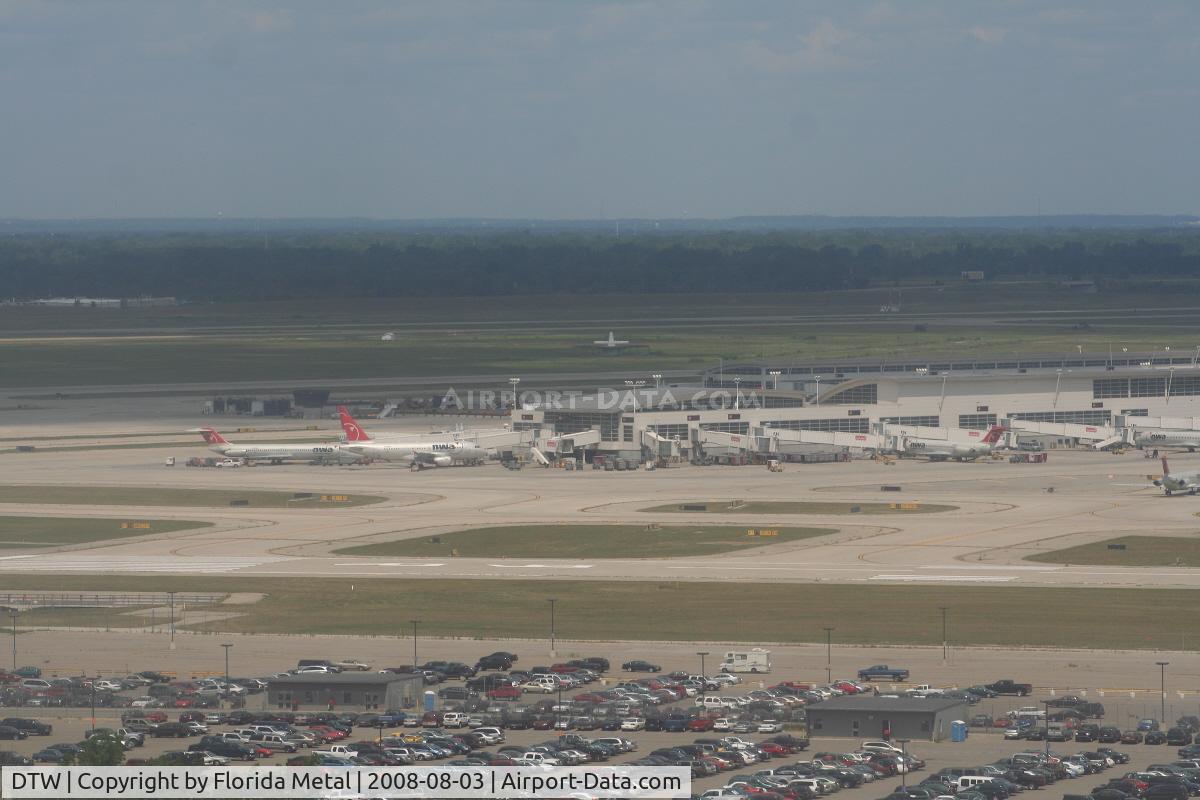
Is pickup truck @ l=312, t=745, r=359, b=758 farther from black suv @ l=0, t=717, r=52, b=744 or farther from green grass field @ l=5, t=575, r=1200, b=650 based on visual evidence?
green grass field @ l=5, t=575, r=1200, b=650

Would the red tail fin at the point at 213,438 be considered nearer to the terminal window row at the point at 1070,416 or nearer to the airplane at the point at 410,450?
the airplane at the point at 410,450

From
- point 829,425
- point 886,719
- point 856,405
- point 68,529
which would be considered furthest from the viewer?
point 856,405

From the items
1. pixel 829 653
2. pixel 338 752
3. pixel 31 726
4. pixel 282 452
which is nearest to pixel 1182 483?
pixel 829 653

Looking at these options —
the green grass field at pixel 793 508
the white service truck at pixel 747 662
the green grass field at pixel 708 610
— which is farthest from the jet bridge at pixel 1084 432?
the white service truck at pixel 747 662

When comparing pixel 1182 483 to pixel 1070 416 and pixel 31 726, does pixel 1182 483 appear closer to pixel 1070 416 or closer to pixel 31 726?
pixel 1070 416

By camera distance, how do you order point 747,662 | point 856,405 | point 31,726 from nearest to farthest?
point 31,726, point 747,662, point 856,405

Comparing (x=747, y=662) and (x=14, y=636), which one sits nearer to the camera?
(x=747, y=662)

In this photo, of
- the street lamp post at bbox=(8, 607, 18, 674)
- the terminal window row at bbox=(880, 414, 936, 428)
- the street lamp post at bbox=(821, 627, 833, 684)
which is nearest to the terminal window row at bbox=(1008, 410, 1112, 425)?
the terminal window row at bbox=(880, 414, 936, 428)
